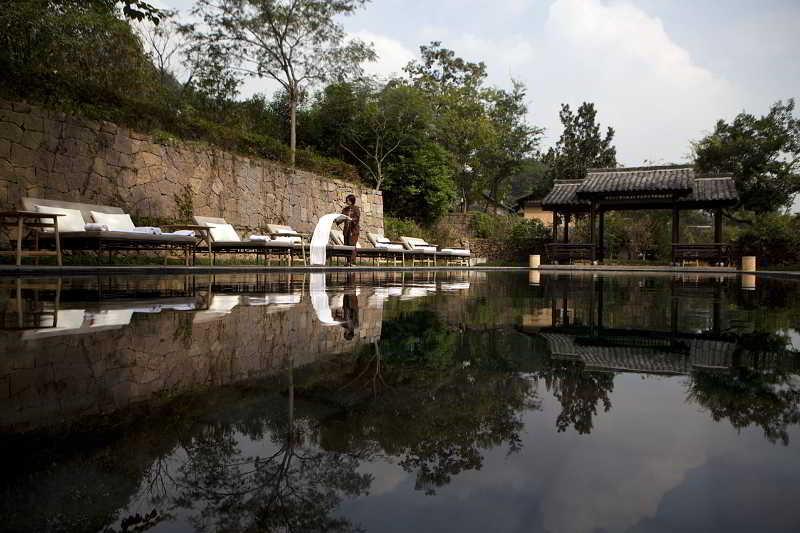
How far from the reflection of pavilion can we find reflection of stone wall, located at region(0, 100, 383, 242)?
40.0ft

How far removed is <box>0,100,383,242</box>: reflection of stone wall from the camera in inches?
467

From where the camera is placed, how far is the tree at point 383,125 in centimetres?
2388

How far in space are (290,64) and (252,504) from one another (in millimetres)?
23381

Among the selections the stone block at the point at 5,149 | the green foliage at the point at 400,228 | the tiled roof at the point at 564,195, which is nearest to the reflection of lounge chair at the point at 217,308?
the stone block at the point at 5,149

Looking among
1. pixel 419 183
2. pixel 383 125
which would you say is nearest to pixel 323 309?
pixel 383 125

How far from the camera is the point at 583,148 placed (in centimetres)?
3644

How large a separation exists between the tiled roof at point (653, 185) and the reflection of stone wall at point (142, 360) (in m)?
20.5

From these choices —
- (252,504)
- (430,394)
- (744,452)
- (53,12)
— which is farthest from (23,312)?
(53,12)

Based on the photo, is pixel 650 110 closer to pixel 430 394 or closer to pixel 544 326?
pixel 544 326

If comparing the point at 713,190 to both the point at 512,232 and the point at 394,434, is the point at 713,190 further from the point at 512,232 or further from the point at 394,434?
the point at 394,434

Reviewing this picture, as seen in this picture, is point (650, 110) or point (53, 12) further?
point (650, 110)

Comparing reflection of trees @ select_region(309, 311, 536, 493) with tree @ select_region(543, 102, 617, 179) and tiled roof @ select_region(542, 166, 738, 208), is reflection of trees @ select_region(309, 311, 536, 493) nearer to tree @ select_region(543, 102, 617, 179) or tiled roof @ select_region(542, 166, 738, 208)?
→ tiled roof @ select_region(542, 166, 738, 208)

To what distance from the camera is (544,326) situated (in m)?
3.29

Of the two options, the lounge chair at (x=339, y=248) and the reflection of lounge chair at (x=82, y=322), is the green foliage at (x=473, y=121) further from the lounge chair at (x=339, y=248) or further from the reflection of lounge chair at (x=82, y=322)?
the reflection of lounge chair at (x=82, y=322)
